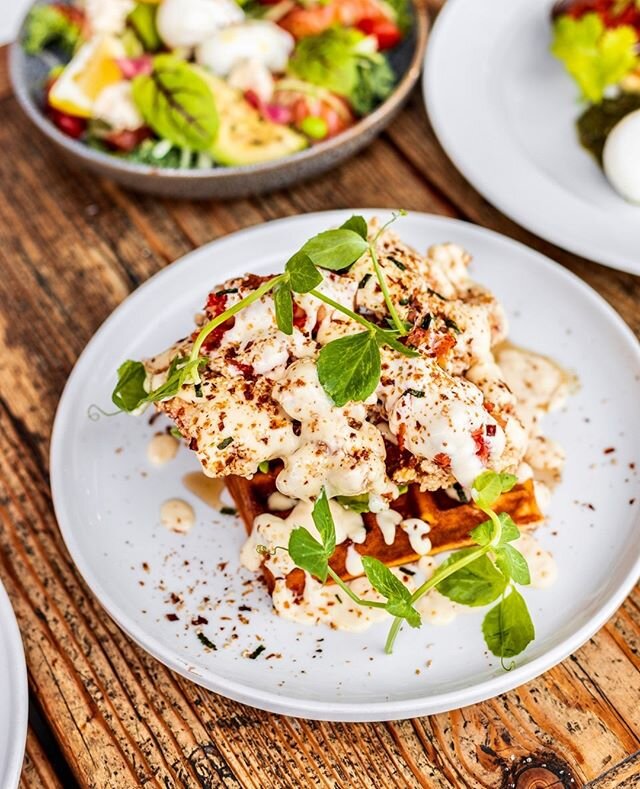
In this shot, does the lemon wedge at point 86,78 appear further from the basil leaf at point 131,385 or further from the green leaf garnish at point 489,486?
the green leaf garnish at point 489,486

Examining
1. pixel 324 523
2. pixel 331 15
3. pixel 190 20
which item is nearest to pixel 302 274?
pixel 324 523

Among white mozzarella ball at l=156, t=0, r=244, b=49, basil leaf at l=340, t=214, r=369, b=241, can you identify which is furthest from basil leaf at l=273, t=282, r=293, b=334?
white mozzarella ball at l=156, t=0, r=244, b=49

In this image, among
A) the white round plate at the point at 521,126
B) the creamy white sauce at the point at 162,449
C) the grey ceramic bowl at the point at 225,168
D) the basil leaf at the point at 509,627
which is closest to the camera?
the basil leaf at the point at 509,627

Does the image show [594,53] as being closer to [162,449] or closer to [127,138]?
[127,138]

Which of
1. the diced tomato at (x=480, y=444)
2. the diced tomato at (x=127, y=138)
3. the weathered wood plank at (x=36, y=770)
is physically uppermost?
the diced tomato at (x=480, y=444)

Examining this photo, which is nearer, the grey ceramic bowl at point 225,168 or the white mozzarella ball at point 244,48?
the grey ceramic bowl at point 225,168

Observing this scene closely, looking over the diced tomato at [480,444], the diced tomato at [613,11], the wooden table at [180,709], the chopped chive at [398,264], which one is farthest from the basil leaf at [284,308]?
the diced tomato at [613,11]

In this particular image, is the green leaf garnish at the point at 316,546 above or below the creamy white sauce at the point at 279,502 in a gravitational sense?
above

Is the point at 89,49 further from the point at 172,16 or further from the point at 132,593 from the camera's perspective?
the point at 132,593
